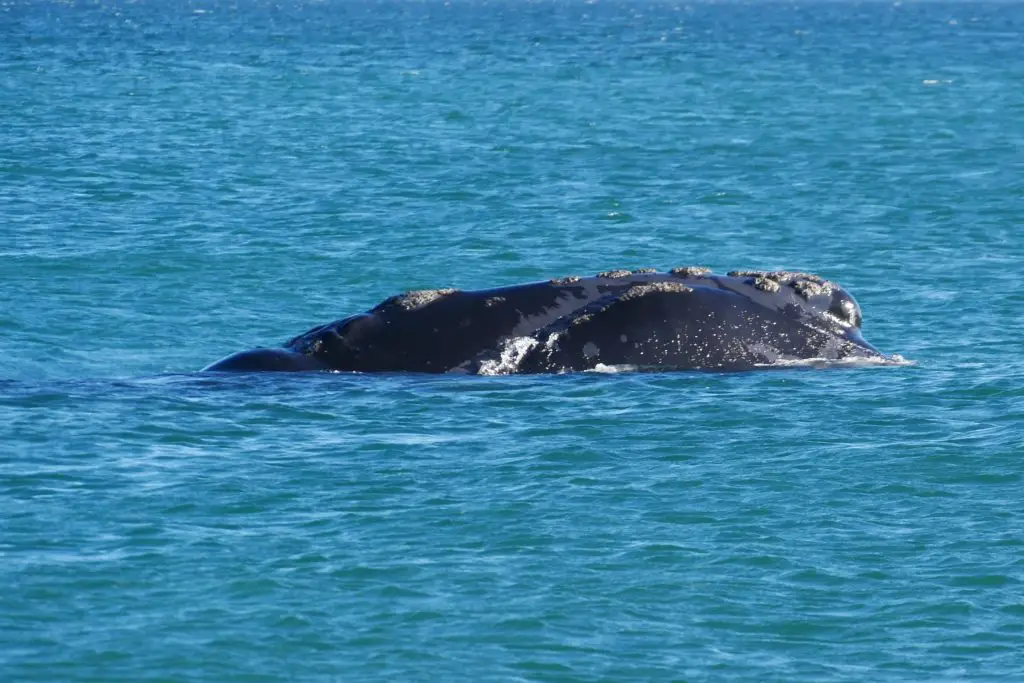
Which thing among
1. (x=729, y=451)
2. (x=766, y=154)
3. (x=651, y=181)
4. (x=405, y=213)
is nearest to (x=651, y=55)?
(x=766, y=154)

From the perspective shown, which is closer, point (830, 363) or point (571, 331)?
point (571, 331)

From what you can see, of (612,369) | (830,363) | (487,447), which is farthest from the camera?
(830,363)

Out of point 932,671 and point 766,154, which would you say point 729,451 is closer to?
point 932,671

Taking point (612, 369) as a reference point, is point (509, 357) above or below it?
above

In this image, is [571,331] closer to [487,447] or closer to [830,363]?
[487,447]

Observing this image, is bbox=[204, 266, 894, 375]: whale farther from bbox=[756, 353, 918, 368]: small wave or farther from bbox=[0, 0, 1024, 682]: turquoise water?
bbox=[0, 0, 1024, 682]: turquoise water

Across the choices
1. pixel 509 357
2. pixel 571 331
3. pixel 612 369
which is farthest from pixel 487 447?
pixel 612 369

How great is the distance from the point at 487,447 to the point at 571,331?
8.18 ft

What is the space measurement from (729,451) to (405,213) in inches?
789

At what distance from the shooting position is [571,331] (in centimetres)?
2000

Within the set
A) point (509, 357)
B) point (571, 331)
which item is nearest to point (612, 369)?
point (571, 331)

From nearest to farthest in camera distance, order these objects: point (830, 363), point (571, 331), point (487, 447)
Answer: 1. point (487, 447)
2. point (571, 331)
3. point (830, 363)

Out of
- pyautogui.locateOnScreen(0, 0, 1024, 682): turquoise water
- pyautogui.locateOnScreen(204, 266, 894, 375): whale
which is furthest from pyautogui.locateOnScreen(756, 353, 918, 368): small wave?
pyautogui.locateOnScreen(0, 0, 1024, 682): turquoise water

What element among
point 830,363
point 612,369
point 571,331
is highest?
point 571,331
